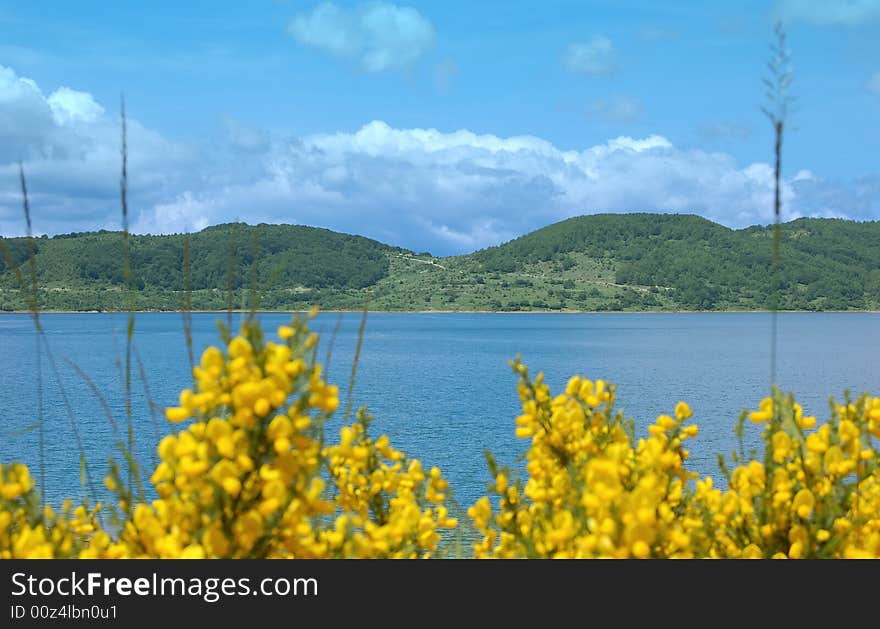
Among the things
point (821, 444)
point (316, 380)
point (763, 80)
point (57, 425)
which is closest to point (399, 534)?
point (316, 380)

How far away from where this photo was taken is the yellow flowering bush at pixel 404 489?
2.52 metres

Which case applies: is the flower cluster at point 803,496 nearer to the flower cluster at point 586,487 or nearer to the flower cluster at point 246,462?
the flower cluster at point 586,487

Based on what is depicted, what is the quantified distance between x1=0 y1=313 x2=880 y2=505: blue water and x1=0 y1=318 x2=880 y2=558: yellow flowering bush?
0.78 m

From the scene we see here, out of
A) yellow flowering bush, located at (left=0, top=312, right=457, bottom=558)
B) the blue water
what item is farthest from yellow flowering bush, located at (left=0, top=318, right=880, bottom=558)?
the blue water

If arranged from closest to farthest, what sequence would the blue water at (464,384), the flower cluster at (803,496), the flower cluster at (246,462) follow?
the flower cluster at (246,462), the flower cluster at (803,496), the blue water at (464,384)

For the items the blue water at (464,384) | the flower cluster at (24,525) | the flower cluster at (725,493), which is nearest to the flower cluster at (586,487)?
the flower cluster at (725,493)

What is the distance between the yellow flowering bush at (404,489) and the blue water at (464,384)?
78 cm

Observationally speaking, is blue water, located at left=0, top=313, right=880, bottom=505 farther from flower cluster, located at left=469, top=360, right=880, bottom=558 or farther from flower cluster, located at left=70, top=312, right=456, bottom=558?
flower cluster, located at left=469, top=360, right=880, bottom=558

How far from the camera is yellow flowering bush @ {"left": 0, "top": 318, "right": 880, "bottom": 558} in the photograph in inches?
99.0

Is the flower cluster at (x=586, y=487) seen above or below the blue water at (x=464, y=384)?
above

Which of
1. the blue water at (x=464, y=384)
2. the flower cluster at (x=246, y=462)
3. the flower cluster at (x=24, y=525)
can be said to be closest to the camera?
the flower cluster at (x=246, y=462)

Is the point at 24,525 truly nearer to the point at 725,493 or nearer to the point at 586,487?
the point at 586,487

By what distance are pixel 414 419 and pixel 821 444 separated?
123ft

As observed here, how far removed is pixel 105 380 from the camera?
188ft
